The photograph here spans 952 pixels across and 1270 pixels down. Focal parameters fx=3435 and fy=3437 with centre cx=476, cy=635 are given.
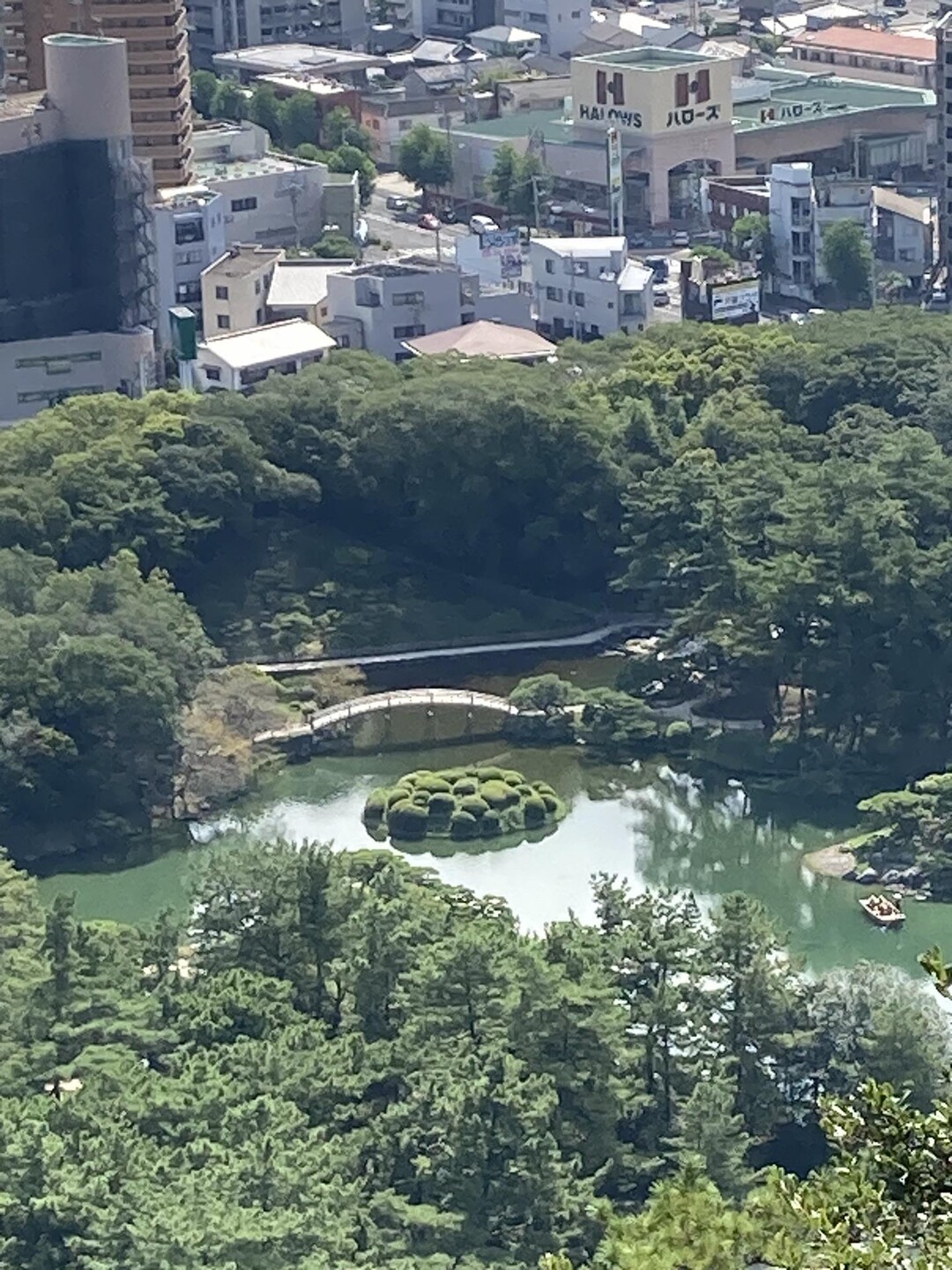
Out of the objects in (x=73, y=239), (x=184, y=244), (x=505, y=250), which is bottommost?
(x=505, y=250)

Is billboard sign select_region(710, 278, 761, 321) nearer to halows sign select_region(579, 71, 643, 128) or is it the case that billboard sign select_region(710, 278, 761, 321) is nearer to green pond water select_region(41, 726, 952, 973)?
halows sign select_region(579, 71, 643, 128)

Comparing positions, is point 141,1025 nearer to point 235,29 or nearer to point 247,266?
point 247,266

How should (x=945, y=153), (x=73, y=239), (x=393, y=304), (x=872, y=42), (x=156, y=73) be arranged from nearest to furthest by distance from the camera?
(x=73, y=239) → (x=393, y=304) → (x=156, y=73) → (x=945, y=153) → (x=872, y=42)

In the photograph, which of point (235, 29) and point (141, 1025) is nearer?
point (141, 1025)

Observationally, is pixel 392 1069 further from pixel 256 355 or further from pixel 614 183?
pixel 614 183

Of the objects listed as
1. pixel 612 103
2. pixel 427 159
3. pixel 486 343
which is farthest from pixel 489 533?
pixel 427 159

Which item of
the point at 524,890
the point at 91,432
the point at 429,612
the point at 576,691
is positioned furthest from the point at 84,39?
the point at 524,890

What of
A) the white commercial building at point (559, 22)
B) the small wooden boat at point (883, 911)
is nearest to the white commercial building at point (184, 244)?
the small wooden boat at point (883, 911)
